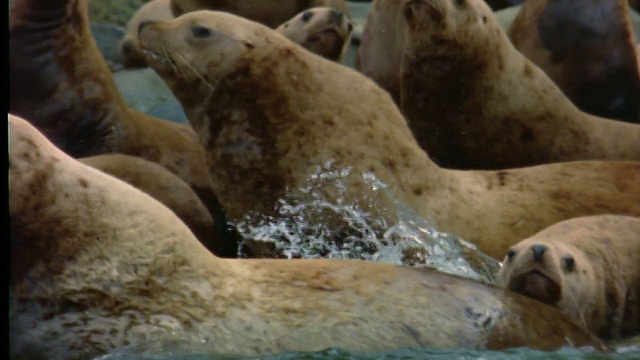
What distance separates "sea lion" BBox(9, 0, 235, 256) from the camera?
8.42 m

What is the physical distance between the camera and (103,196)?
4.58 metres

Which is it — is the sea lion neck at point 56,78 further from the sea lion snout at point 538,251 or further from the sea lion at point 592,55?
the sea lion snout at point 538,251

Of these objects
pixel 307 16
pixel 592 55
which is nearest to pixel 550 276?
pixel 307 16

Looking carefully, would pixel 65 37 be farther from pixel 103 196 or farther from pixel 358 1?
pixel 358 1

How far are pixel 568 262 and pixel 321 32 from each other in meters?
3.30

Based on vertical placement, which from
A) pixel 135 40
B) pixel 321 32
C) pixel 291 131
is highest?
pixel 291 131

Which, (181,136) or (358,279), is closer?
(358,279)

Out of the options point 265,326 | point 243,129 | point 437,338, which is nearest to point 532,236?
point 243,129

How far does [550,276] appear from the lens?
5.98 meters

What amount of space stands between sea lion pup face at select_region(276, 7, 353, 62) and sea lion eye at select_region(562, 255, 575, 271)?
323 cm

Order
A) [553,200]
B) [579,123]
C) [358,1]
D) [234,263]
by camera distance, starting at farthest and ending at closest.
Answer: [358,1], [579,123], [553,200], [234,263]

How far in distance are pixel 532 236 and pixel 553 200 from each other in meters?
0.41

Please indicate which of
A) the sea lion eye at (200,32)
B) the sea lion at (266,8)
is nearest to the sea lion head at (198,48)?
the sea lion eye at (200,32)

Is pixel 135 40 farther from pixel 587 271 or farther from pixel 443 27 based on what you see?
pixel 587 271
